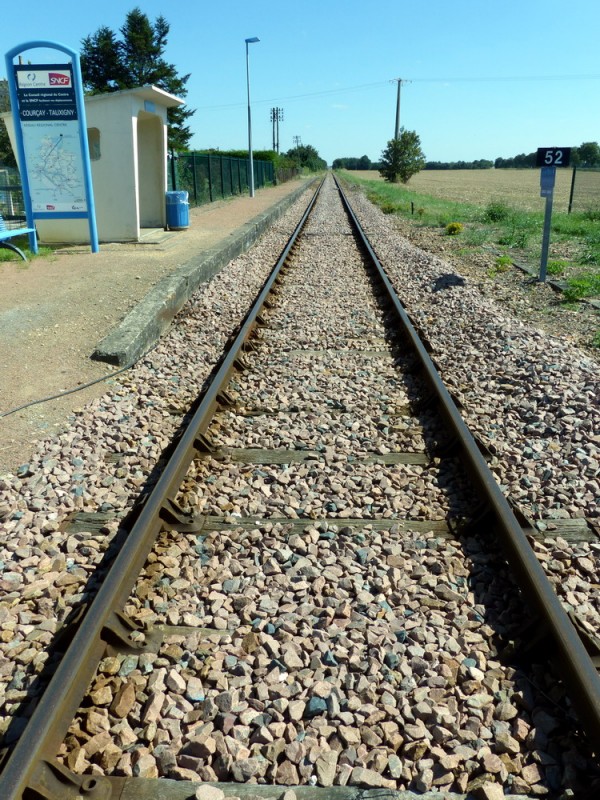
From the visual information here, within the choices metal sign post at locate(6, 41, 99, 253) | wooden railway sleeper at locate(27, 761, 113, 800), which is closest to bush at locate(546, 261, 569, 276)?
metal sign post at locate(6, 41, 99, 253)

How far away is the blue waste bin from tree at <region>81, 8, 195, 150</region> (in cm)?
4953

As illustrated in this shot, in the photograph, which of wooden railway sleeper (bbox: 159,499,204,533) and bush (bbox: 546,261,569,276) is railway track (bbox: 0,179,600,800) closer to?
wooden railway sleeper (bbox: 159,499,204,533)

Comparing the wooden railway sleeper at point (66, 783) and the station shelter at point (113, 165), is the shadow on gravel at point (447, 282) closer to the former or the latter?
the station shelter at point (113, 165)

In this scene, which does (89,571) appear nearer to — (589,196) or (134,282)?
(134,282)

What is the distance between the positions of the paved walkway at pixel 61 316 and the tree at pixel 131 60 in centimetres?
5459

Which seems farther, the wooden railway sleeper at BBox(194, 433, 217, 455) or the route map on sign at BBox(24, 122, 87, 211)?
the route map on sign at BBox(24, 122, 87, 211)

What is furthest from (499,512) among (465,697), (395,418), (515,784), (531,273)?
(531,273)

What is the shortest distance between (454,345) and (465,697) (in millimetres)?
5218

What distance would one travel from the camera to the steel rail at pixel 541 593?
2303 millimetres

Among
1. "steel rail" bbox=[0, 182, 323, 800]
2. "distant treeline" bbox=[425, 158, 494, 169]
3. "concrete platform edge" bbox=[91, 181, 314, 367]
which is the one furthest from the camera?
"distant treeline" bbox=[425, 158, 494, 169]

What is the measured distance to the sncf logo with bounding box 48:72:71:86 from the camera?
1112 cm

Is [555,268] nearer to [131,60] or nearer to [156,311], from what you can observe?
[156,311]

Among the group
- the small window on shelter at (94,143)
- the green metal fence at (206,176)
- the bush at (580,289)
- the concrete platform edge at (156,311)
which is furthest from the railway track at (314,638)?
the green metal fence at (206,176)

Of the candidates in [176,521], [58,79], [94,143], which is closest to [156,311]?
[176,521]
